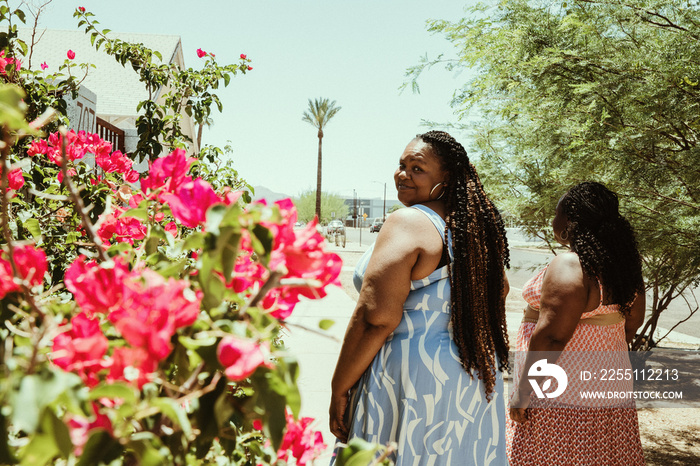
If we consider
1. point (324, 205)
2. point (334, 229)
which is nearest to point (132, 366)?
point (334, 229)

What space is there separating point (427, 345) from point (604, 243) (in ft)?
3.61

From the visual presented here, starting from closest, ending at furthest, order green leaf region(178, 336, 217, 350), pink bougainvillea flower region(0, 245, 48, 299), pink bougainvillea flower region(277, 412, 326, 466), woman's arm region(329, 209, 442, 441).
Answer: green leaf region(178, 336, 217, 350)
pink bougainvillea flower region(0, 245, 48, 299)
pink bougainvillea flower region(277, 412, 326, 466)
woman's arm region(329, 209, 442, 441)

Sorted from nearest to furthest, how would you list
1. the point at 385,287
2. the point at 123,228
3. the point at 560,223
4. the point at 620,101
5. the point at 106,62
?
the point at 123,228
the point at 385,287
the point at 560,223
the point at 620,101
the point at 106,62

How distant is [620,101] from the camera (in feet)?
10.9

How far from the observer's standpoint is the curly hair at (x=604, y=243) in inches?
94.9

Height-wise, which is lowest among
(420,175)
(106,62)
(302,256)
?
(302,256)

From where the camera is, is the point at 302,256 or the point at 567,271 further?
the point at 567,271

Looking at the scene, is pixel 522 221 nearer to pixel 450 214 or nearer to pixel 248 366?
pixel 450 214

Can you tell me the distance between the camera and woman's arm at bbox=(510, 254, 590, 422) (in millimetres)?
2369

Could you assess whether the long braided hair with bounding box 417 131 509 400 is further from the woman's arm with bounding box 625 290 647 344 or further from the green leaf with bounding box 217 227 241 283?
the green leaf with bounding box 217 227 241 283

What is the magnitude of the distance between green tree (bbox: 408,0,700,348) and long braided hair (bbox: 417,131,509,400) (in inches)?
60.1

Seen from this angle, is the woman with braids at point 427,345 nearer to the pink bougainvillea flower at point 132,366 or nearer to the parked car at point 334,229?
the pink bougainvillea flower at point 132,366
